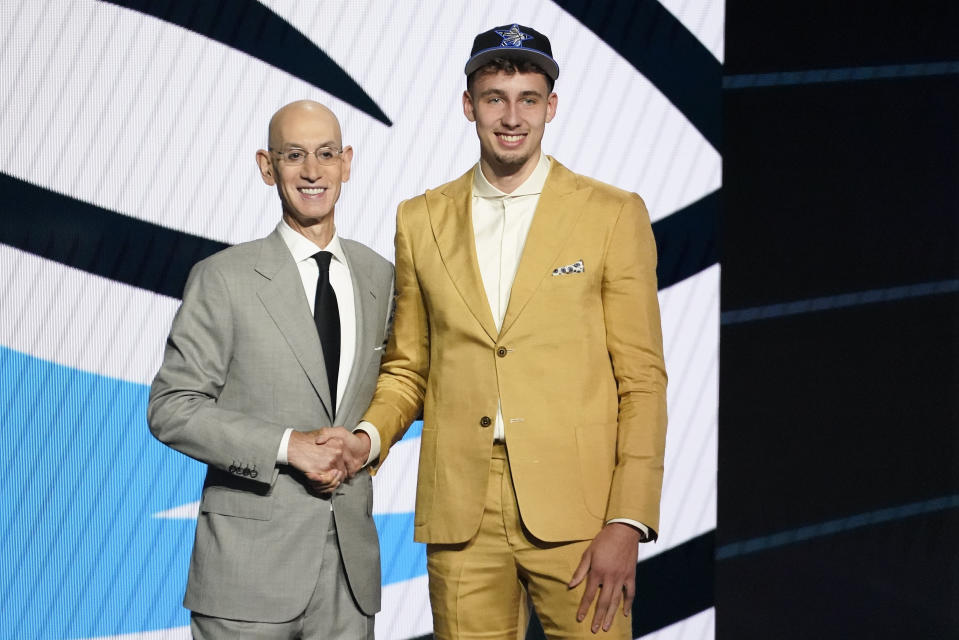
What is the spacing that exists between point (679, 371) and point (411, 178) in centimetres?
99

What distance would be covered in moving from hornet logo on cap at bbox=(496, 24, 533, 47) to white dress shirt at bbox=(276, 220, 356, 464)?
0.53m

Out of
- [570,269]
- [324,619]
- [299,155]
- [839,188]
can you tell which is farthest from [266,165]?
[839,188]

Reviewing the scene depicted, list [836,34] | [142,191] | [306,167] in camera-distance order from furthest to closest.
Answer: [836,34]
[142,191]
[306,167]

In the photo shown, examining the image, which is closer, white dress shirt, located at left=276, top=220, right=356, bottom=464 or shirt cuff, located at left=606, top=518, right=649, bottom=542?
shirt cuff, located at left=606, top=518, right=649, bottom=542

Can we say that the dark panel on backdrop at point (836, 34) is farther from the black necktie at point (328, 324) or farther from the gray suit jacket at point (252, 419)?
the gray suit jacket at point (252, 419)

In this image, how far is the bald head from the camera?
2.10 meters

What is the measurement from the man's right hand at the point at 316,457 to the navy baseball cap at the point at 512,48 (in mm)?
775

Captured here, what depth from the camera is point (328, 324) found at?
2.09 m

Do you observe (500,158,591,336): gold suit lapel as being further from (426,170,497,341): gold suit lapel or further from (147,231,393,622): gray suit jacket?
(147,231,393,622): gray suit jacket

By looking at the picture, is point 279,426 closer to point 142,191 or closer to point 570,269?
point 570,269

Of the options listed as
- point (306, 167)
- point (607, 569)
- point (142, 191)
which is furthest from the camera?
point (142, 191)

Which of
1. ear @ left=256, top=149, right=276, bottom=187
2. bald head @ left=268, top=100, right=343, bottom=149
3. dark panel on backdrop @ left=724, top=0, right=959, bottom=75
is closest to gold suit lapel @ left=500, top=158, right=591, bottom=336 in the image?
bald head @ left=268, top=100, right=343, bottom=149

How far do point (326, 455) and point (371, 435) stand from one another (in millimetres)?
111

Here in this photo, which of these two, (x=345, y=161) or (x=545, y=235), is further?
(x=345, y=161)
